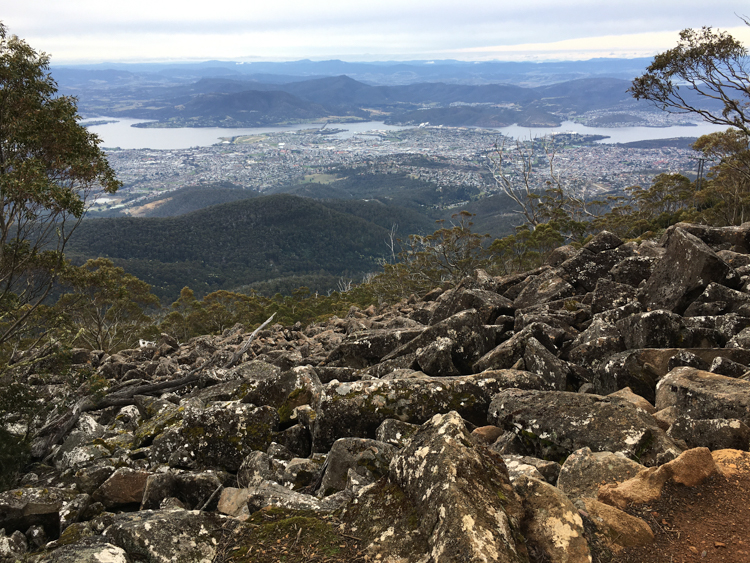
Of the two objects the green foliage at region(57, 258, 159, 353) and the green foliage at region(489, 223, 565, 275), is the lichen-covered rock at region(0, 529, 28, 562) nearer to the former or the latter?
the green foliage at region(57, 258, 159, 353)

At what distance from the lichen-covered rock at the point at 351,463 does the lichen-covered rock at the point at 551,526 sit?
203 centimetres

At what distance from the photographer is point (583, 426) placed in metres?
5.43

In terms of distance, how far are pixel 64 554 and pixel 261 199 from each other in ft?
474

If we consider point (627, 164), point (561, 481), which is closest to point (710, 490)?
point (561, 481)

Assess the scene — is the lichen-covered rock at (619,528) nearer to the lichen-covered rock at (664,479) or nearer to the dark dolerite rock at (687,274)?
the lichen-covered rock at (664,479)

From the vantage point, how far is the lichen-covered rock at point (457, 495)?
2994 mm

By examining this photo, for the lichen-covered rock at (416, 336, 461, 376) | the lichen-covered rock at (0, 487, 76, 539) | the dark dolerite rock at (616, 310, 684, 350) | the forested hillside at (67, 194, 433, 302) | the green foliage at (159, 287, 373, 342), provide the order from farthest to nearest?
the forested hillside at (67, 194, 433, 302) → the green foliage at (159, 287, 373, 342) → the lichen-covered rock at (416, 336, 461, 376) → the dark dolerite rock at (616, 310, 684, 350) → the lichen-covered rock at (0, 487, 76, 539)

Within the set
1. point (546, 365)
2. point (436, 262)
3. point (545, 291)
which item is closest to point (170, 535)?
point (546, 365)

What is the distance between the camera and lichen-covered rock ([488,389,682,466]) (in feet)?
16.4

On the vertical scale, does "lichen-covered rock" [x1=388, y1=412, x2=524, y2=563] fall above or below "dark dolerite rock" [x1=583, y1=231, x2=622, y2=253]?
below

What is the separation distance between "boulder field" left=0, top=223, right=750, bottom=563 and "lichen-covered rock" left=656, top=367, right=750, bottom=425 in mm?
31

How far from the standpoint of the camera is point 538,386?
728 cm

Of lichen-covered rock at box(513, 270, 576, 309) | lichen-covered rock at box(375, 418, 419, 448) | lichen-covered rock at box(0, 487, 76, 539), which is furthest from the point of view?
lichen-covered rock at box(513, 270, 576, 309)

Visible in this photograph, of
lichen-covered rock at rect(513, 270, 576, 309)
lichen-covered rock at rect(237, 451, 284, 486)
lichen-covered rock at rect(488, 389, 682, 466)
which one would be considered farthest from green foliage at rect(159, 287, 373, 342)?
lichen-covered rock at rect(488, 389, 682, 466)
